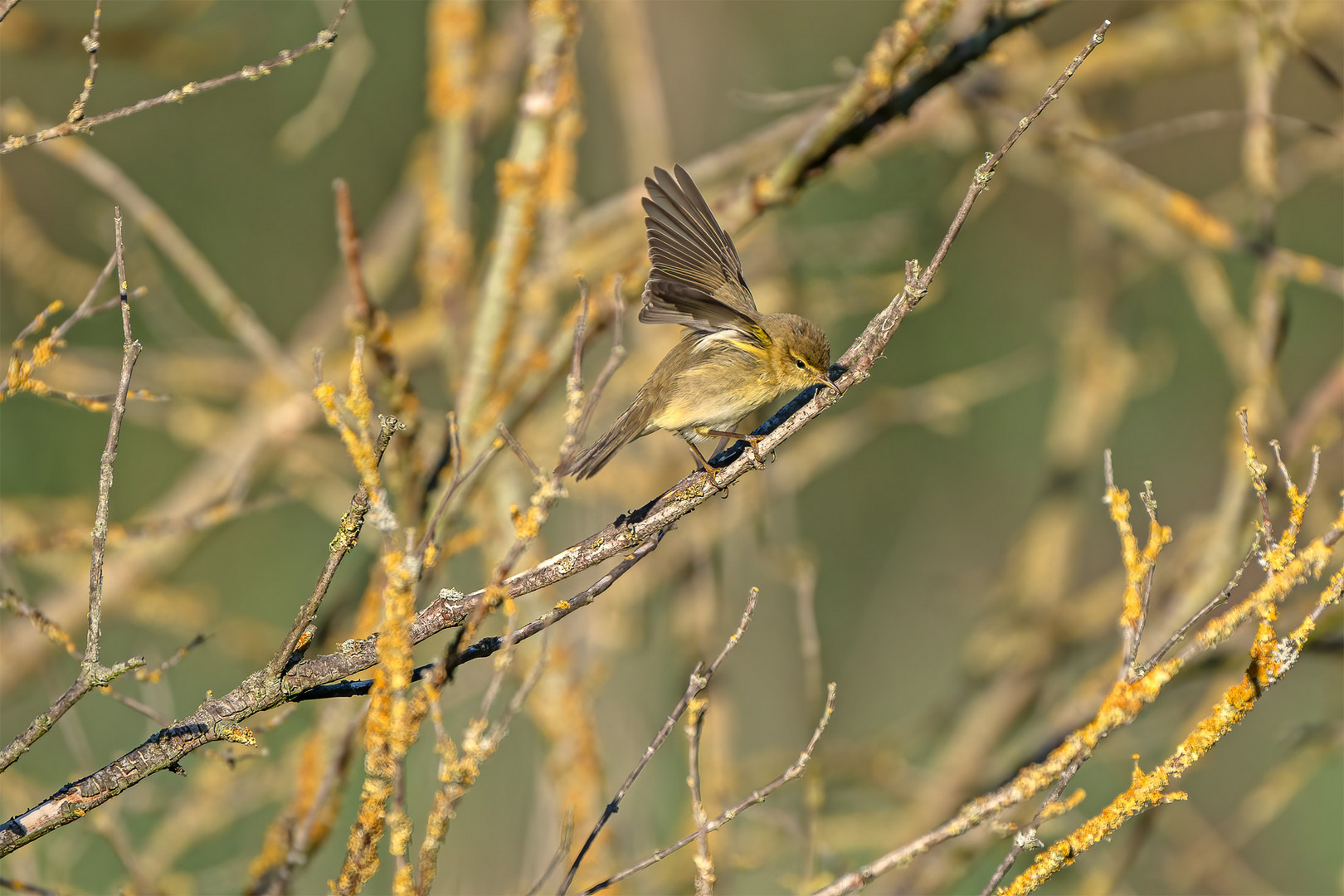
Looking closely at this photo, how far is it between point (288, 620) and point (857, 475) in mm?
4417

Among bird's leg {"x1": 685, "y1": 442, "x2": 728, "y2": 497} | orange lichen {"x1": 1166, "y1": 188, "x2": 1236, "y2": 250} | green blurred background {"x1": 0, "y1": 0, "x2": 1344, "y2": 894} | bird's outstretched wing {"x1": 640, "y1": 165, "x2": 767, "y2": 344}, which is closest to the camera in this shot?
bird's leg {"x1": 685, "y1": 442, "x2": 728, "y2": 497}

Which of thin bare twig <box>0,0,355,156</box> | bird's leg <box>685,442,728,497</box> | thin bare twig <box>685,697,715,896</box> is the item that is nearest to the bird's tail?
bird's leg <box>685,442,728,497</box>

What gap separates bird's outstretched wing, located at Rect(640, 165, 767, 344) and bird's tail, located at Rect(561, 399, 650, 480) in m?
0.29

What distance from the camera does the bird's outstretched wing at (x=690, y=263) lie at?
2424mm

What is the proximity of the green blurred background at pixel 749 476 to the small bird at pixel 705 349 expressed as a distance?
346mm

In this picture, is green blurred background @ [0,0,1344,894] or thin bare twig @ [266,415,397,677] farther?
green blurred background @ [0,0,1344,894]

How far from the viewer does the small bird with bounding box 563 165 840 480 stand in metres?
2.59

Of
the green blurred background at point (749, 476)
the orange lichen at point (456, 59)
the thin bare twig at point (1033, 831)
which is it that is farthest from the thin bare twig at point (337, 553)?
the orange lichen at point (456, 59)

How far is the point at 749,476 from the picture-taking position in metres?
4.03

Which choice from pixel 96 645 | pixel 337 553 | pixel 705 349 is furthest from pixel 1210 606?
pixel 705 349

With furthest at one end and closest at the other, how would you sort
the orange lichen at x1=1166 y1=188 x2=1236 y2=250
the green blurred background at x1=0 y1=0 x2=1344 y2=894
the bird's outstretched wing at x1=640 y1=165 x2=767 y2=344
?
the green blurred background at x1=0 y1=0 x2=1344 y2=894
the orange lichen at x1=1166 y1=188 x2=1236 y2=250
the bird's outstretched wing at x1=640 y1=165 x2=767 y2=344

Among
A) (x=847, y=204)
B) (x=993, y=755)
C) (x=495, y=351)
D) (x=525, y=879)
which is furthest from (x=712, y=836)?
(x=847, y=204)

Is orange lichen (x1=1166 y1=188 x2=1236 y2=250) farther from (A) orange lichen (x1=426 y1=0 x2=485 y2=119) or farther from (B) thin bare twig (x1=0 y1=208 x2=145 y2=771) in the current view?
(B) thin bare twig (x1=0 y1=208 x2=145 y2=771)

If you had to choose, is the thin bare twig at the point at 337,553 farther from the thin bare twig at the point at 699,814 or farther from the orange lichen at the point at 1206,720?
the orange lichen at the point at 1206,720
